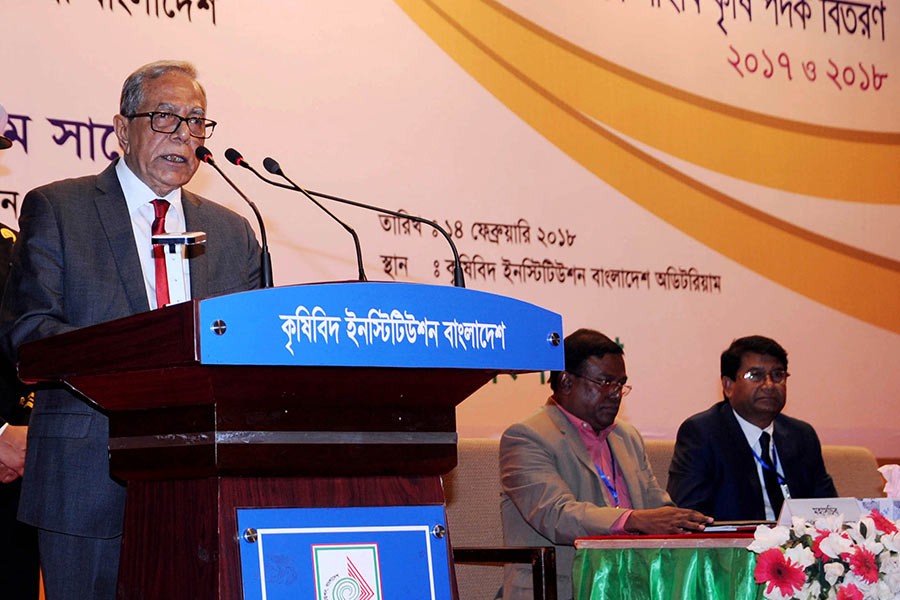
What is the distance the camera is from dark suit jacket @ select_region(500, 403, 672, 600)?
167 inches

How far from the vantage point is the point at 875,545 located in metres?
3.02

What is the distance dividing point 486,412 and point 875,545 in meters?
2.35

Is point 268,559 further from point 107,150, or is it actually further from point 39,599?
point 107,150

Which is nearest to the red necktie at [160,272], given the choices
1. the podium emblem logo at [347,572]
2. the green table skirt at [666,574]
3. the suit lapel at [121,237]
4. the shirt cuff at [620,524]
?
the suit lapel at [121,237]

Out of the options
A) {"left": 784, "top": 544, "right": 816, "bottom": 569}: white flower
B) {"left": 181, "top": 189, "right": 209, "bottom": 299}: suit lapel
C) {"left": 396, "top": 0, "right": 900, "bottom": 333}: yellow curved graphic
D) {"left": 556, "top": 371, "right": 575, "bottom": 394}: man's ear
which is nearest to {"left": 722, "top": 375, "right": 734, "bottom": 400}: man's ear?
{"left": 556, "top": 371, "right": 575, "bottom": 394}: man's ear

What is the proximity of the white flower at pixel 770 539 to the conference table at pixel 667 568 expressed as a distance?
22cm

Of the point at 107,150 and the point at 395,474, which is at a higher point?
the point at 107,150

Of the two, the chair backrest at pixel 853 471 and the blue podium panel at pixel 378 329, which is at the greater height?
the blue podium panel at pixel 378 329

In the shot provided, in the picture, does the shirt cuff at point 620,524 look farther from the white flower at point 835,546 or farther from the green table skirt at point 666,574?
the white flower at point 835,546

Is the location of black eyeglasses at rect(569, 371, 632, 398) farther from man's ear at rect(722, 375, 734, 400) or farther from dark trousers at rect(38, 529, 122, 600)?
dark trousers at rect(38, 529, 122, 600)

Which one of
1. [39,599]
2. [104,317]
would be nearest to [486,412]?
[39,599]

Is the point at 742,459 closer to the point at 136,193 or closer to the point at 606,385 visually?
the point at 606,385

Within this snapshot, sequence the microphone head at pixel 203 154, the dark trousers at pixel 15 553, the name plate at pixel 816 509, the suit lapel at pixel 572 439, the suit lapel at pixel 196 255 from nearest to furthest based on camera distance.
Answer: the microphone head at pixel 203 154
the suit lapel at pixel 196 255
the name plate at pixel 816 509
the dark trousers at pixel 15 553
the suit lapel at pixel 572 439

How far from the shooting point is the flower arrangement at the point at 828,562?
117 inches
